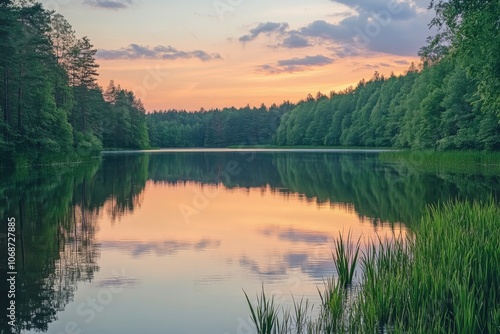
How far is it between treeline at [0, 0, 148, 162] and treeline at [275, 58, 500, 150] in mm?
37969

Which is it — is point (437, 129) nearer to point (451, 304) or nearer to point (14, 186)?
point (14, 186)

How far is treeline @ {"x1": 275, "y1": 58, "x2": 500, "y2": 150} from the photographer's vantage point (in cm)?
6512

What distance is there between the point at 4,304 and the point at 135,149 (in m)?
147

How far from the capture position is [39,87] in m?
61.3

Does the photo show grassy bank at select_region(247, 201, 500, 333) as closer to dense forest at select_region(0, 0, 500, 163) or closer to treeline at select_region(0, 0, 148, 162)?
dense forest at select_region(0, 0, 500, 163)

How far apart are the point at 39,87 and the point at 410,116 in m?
64.5

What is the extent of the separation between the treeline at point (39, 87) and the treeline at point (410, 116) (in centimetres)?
3797

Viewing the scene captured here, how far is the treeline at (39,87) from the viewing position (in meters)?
52.0

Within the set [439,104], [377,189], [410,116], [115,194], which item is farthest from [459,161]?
[115,194]

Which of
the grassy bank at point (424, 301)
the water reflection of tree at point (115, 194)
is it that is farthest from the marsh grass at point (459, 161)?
the grassy bank at point (424, 301)

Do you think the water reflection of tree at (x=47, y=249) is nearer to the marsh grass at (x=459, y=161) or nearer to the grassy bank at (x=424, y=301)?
the grassy bank at (x=424, y=301)

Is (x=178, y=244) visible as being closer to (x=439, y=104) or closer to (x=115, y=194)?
(x=115, y=194)

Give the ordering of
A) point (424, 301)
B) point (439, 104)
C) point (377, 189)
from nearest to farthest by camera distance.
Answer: point (424, 301) → point (377, 189) → point (439, 104)

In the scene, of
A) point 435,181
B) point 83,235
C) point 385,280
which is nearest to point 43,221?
point 83,235
